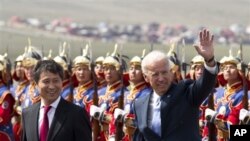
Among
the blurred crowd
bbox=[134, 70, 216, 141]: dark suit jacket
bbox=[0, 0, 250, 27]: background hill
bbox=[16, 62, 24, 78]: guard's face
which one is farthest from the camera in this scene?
bbox=[0, 0, 250, 27]: background hill

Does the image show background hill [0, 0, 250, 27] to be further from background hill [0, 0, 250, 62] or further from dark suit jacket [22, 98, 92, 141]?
dark suit jacket [22, 98, 92, 141]

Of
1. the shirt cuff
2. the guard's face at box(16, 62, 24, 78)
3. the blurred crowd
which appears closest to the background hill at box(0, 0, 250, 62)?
the blurred crowd

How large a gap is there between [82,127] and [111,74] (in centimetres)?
442

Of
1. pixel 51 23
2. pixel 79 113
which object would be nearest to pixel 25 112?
pixel 79 113

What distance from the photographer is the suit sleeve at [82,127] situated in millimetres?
7712

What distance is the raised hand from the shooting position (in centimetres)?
748

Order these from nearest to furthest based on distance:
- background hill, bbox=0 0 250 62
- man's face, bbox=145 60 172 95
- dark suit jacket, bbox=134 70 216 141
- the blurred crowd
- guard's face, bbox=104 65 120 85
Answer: man's face, bbox=145 60 172 95
dark suit jacket, bbox=134 70 216 141
guard's face, bbox=104 65 120 85
the blurred crowd
background hill, bbox=0 0 250 62

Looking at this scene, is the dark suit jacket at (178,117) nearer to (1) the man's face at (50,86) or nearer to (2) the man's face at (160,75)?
(2) the man's face at (160,75)

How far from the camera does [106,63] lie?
40.1ft

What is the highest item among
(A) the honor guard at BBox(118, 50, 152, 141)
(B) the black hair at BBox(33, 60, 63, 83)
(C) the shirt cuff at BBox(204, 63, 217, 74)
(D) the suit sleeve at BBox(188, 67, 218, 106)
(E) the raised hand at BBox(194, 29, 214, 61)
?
(E) the raised hand at BBox(194, 29, 214, 61)

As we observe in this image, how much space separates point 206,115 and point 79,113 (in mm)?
3742

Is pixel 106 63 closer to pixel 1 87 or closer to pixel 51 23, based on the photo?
pixel 1 87

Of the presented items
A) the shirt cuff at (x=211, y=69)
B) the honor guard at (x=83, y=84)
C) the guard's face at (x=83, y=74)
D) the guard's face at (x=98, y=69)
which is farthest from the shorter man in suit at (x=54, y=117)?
the guard's face at (x=98, y=69)

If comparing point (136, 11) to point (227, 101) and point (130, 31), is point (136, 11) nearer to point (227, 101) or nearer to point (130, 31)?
point (130, 31)
